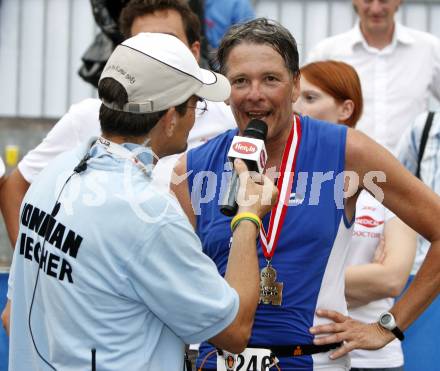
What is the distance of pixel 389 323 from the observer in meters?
3.97


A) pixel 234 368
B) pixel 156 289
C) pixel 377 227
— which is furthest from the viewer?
pixel 377 227

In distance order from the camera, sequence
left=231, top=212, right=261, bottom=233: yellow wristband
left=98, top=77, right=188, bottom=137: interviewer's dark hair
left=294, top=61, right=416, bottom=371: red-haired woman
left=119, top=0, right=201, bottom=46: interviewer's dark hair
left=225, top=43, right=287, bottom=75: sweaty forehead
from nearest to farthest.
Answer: left=98, top=77, right=188, bottom=137: interviewer's dark hair, left=231, top=212, right=261, bottom=233: yellow wristband, left=225, top=43, right=287, bottom=75: sweaty forehead, left=294, top=61, right=416, bottom=371: red-haired woman, left=119, top=0, right=201, bottom=46: interviewer's dark hair

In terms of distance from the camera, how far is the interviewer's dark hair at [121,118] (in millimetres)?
3170

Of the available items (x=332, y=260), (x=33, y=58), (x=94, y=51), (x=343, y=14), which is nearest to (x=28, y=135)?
(x=33, y=58)

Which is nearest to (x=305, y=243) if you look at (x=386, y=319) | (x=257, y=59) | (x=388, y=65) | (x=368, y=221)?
(x=386, y=319)

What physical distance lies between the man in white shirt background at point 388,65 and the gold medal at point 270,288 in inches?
122

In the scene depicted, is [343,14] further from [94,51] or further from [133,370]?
[133,370]

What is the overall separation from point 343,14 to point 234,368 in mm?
5225

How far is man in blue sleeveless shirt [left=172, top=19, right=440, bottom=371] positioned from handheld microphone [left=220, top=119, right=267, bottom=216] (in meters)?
0.26

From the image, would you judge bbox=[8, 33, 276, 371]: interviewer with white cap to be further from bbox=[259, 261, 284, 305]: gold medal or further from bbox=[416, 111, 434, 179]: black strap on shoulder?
bbox=[416, 111, 434, 179]: black strap on shoulder

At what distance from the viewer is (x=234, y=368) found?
11.7 feet

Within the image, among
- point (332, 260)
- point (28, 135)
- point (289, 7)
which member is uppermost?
point (332, 260)

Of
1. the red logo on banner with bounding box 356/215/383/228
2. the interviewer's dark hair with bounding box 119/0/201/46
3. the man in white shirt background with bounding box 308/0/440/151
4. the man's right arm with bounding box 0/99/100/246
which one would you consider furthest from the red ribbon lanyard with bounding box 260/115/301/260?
the man in white shirt background with bounding box 308/0/440/151

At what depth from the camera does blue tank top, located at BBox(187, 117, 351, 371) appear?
3619 millimetres
